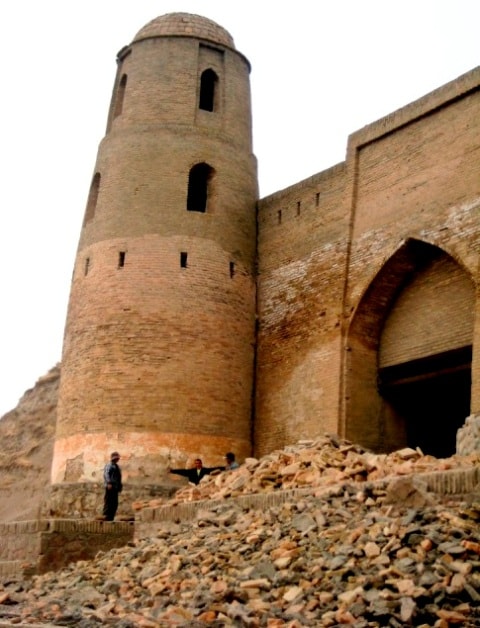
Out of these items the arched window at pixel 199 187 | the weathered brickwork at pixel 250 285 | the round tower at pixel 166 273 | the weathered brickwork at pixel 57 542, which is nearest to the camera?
the weathered brickwork at pixel 57 542

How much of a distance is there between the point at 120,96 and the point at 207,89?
153 centimetres

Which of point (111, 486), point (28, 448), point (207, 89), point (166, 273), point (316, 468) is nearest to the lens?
point (316, 468)

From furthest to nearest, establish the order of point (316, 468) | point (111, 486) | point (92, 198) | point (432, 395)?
point (92, 198), point (432, 395), point (111, 486), point (316, 468)

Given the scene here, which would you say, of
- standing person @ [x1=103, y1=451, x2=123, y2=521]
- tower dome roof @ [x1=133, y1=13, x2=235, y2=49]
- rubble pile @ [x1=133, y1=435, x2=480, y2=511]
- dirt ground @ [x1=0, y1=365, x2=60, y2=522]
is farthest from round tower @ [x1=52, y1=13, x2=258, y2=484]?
dirt ground @ [x1=0, y1=365, x2=60, y2=522]

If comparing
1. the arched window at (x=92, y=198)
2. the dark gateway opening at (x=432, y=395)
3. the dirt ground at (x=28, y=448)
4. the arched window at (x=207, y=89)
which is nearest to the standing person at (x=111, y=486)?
the dark gateway opening at (x=432, y=395)

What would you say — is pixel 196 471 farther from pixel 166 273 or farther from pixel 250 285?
pixel 250 285

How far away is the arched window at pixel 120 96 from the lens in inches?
702

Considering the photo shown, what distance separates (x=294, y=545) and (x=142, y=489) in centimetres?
702

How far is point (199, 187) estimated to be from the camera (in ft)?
57.6

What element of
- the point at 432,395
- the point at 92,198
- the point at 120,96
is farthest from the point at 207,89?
the point at 432,395

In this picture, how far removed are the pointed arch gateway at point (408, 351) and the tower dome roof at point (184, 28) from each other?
5.87m

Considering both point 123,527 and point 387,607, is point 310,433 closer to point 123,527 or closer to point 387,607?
point 123,527

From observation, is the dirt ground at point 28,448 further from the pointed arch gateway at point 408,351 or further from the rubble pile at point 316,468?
the rubble pile at point 316,468

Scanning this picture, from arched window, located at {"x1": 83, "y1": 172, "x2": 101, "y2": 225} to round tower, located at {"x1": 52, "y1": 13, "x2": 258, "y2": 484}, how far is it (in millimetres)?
25
